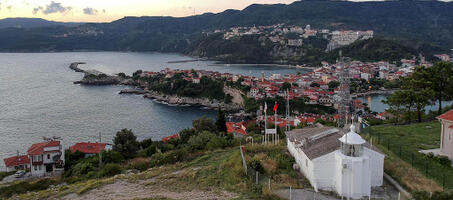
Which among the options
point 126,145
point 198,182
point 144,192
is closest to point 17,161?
point 126,145

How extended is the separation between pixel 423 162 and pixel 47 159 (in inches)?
547

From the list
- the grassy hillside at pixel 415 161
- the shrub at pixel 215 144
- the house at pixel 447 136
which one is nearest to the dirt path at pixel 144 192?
the shrub at pixel 215 144

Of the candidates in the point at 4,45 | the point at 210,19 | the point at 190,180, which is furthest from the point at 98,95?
the point at 210,19

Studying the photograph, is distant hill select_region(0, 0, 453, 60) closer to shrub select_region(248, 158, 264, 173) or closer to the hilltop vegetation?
the hilltop vegetation

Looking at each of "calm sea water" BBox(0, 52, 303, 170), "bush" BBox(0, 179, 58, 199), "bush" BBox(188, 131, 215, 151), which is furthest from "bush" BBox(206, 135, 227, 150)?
"calm sea water" BBox(0, 52, 303, 170)

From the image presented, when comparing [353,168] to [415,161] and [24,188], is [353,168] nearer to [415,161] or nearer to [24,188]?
[415,161]

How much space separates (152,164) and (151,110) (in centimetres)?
2707

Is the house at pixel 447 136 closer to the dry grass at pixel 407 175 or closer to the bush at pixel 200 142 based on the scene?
the dry grass at pixel 407 175

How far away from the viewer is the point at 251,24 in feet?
474

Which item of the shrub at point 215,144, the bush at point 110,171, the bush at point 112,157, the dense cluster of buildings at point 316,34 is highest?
the dense cluster of buildings at point 316,34

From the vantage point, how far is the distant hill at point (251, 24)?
12225cm

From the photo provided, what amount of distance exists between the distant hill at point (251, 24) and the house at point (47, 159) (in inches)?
3758

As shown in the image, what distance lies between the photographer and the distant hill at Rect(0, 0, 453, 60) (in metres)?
122

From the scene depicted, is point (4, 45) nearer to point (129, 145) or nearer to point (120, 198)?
point (129, 145)
